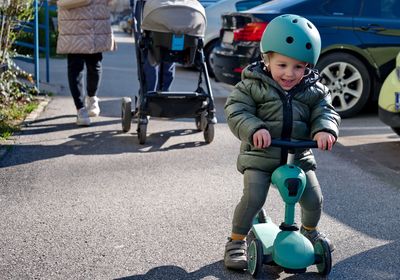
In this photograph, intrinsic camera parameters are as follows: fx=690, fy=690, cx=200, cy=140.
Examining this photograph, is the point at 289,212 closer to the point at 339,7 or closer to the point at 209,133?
the point at 209,133

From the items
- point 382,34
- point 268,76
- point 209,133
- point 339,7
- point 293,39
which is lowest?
point 209,133

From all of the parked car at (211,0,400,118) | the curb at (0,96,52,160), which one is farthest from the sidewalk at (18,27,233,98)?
the parked car at (211,0,400,118)

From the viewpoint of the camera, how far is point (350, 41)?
28.2ft

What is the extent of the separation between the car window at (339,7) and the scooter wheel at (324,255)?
545 centimetres

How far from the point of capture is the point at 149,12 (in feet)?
21.8

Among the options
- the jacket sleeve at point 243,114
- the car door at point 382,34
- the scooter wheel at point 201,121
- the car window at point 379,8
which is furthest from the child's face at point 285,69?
the car window at point 379,8

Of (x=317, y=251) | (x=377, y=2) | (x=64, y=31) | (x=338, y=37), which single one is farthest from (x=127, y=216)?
(x=377, y=2)

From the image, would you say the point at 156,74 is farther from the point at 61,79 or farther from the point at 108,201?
the point at 61,79

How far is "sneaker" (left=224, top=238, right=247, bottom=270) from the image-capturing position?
3857 millimetres

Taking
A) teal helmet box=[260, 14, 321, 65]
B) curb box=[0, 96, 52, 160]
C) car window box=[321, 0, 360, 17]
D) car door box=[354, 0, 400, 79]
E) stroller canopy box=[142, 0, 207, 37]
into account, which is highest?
teal helmet box=[260, 14, 321, 65]

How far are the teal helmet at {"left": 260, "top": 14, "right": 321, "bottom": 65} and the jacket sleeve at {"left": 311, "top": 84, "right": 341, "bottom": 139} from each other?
278 mm

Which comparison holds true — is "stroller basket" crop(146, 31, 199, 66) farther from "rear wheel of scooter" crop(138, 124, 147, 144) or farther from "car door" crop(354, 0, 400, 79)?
"car door" crop(354, 0, 400, 79)

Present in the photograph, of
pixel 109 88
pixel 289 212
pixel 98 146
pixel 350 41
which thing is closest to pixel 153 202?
pixel 289 212

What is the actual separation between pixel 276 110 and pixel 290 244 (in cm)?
72
